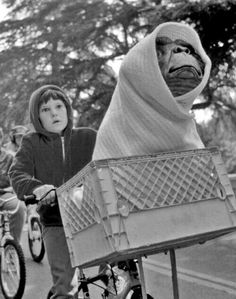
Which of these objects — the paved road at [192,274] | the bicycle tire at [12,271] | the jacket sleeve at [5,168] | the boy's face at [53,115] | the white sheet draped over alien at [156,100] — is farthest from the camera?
the jacket sleeve at [5,168]

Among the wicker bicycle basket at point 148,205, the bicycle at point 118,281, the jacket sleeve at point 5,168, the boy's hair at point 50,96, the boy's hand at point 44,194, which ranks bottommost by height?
the bicycle at point 118,281

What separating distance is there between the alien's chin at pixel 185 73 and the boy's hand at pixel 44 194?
805 mm

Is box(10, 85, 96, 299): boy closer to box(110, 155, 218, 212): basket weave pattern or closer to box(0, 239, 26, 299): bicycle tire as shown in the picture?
box(110, 155, 218, 212): basket weave pattern

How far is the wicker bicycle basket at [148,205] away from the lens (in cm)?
175

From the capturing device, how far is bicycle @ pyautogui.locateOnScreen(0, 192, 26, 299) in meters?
5.52

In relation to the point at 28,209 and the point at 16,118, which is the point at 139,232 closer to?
the point at 28,209

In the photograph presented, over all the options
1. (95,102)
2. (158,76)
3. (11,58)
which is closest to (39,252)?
(158,76)

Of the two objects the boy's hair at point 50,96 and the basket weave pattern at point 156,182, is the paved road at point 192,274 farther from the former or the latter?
the basket weave pattern at point 156,182

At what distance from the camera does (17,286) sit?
5.56m

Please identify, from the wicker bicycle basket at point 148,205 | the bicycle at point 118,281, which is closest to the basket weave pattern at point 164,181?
the wicker bicycle basket at point 148,205

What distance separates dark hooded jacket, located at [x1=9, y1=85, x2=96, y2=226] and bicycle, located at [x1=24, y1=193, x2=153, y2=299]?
0.30 m

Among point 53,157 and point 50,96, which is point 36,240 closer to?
point 53,157

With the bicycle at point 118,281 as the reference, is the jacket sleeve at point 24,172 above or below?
above

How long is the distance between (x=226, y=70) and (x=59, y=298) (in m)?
12.3
